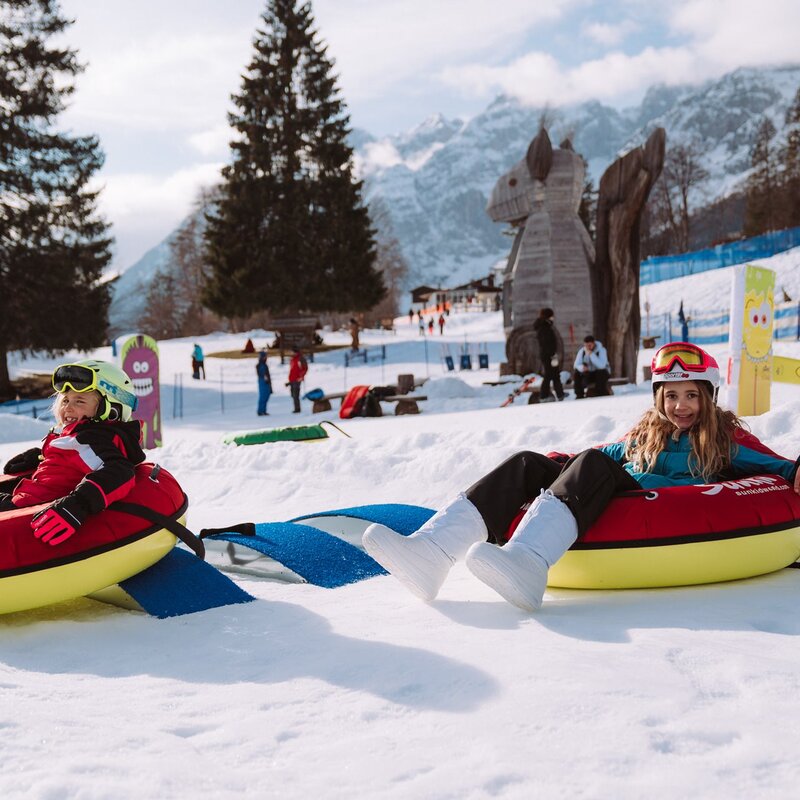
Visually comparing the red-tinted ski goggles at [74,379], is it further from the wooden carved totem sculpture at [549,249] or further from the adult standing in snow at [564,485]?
the wooden carved totem sculpture at [549,249]

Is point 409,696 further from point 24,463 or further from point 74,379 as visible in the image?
point 24,463

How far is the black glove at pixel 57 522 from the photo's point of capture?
11.5ft

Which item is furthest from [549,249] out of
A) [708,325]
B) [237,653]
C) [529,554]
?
[237,653]

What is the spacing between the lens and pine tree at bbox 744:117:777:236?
168ft

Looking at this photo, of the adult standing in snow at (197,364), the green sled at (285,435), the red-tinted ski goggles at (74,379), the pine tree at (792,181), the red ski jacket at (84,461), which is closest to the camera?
the red ski jacket at (84,461)

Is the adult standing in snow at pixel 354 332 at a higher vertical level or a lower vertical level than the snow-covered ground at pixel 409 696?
higher

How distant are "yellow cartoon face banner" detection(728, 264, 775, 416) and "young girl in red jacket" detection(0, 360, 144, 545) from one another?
6.65 metres

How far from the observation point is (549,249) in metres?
17.5

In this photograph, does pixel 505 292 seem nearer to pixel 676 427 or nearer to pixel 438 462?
pixel 438 462

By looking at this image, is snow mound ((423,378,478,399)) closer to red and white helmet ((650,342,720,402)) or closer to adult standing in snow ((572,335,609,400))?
adult standing in snow ((572,335,609,400))

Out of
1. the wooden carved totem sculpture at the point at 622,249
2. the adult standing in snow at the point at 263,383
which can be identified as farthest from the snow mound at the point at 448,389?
the adult standing in snow at the point at 263,383

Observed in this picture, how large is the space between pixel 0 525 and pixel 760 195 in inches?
2249

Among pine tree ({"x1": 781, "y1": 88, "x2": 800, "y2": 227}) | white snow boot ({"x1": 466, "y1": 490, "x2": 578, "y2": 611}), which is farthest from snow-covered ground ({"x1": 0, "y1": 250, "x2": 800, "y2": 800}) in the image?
pine tree ({"x1": 781, "y1": 88, "x2": 800, "y2": 227})

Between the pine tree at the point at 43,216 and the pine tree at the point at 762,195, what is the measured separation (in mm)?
40850
